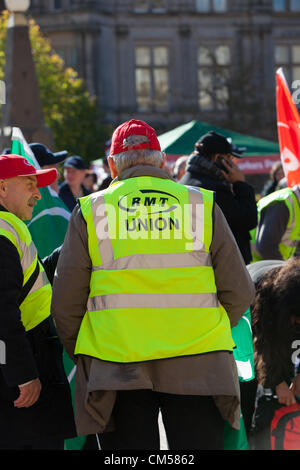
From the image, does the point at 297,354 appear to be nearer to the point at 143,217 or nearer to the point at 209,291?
the point at 209,291

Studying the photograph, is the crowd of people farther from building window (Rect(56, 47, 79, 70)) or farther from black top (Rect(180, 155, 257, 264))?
building window (Rect(56, 47, 79, 70))

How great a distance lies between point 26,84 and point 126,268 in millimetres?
7342

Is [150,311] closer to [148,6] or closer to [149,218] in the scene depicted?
[149,218]

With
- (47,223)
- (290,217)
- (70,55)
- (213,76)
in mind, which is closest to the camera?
(47,223)

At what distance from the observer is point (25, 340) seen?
3180 millimetres

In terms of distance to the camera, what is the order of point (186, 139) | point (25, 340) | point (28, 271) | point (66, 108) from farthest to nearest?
point (66, 108)
point (186, 139)
point (28, 271)
point (25, 340)

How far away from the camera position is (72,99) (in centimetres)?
2831

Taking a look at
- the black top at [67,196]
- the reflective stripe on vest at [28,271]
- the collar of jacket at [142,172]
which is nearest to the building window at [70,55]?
the black top at [67,196]

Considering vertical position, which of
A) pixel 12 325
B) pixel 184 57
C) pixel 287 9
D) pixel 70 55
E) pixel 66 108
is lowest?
pixel 66 108

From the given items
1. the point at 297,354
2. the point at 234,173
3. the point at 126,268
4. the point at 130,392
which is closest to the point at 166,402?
the point at 130,392

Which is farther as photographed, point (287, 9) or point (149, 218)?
point (287, 9)

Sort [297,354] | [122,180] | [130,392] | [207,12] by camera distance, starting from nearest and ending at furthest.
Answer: [130,392] < [122,180] < [297,354] < [207,12]

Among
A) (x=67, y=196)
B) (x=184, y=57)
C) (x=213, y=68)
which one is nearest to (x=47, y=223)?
(x=67, y=196)

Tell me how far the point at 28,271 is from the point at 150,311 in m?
0.72
